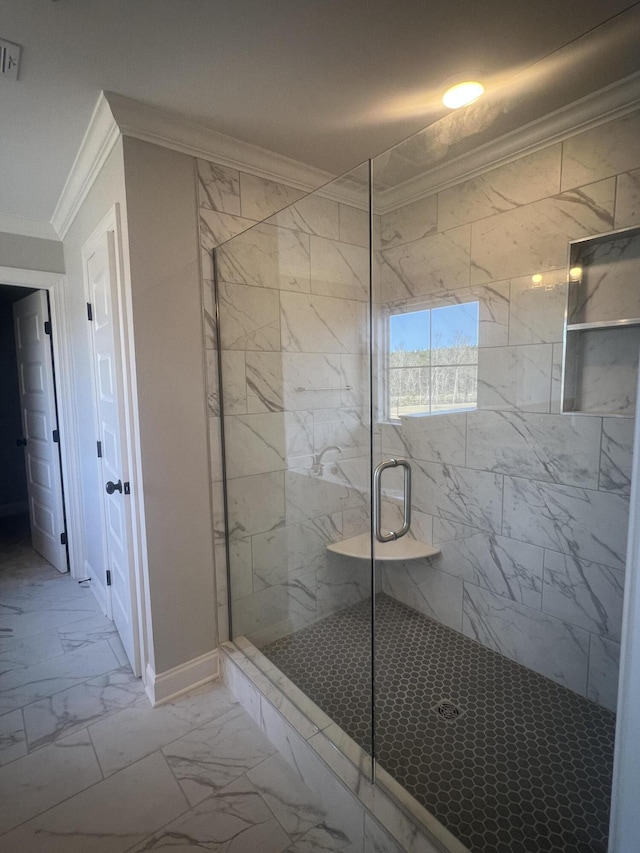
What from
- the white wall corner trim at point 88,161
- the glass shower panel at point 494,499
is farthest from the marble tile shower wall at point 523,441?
the white wall corner trim at point 88,161

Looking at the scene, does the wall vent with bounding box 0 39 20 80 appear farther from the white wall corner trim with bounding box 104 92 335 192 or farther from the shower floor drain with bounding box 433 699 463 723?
the shower floor drain with bounding box 433 699 463 723

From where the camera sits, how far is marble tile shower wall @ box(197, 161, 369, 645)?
2.06 meters

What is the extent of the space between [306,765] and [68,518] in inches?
101

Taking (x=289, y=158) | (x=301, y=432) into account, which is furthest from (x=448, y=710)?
(x=289, y=158)

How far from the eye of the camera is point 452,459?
7.56 ft

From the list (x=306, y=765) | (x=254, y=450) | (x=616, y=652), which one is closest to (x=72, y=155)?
(x=254, y=450)

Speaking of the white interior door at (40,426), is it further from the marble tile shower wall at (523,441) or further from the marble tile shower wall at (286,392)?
the marble tile shower wall at (523,441)

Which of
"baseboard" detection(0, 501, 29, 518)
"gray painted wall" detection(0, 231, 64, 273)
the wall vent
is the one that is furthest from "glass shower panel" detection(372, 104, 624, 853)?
"baseboard" detection(0, 501, 29, 518)

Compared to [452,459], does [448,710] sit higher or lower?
lower

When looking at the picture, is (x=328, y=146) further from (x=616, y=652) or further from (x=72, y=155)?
(x=616, y=652)

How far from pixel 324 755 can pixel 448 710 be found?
0.60m

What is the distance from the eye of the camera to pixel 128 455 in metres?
1.93

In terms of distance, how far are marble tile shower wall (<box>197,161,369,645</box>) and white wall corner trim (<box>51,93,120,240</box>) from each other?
1.29 feet

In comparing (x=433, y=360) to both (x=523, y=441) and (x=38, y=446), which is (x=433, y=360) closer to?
(x=523, y=441)
